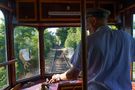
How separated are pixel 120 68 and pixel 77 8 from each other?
2.35 m

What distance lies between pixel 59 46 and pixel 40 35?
40 centimetres

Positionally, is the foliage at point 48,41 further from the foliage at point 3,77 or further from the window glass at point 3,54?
the foliage at point 3,77

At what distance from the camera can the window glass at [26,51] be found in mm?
3355

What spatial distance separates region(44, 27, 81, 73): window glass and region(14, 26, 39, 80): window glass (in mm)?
205

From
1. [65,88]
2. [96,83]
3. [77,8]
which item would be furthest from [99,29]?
[77,8]

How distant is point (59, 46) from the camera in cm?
373

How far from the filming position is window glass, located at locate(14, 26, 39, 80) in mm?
3355

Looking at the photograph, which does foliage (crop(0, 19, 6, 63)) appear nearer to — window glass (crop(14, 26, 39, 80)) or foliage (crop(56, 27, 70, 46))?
window glass (crop(14, 26, 39, 80))

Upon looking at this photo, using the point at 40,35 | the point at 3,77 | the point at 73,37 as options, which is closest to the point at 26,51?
the point at 40,35

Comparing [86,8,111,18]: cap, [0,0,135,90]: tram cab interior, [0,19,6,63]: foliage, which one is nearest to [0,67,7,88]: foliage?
[0,0,135,90]: tram cab interior

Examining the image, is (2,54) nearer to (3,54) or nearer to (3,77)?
(3,54)

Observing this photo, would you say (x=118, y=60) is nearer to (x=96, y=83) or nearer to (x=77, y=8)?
(x=96, y=83)

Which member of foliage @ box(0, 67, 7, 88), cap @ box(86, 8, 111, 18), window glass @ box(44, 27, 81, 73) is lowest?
foliage @ box(0, 67, 7, 88)

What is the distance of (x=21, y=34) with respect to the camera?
3416mm
